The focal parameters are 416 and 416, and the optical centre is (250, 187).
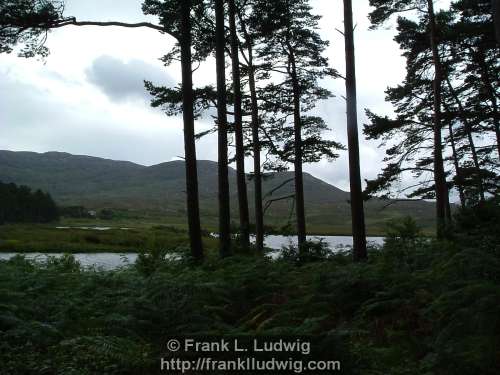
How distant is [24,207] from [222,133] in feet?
313

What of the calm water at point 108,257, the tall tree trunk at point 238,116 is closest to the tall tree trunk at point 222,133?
the tall tree trunk at point 238,116

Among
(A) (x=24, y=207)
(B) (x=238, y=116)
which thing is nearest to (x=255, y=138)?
(B) (x=238, y=116)

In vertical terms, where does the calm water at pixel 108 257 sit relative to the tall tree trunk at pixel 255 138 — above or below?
below

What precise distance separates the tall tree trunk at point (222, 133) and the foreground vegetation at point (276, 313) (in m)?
3.34

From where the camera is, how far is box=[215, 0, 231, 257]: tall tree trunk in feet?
44.0

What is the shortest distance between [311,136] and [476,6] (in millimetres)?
9141

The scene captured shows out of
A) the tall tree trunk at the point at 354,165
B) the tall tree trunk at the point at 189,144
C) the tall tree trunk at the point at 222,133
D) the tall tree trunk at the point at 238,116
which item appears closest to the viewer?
the tall tree trunk at the point at 354,165

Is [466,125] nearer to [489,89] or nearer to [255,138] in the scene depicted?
[489,89]

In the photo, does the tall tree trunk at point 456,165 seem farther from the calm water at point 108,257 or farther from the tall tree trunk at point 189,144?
the tall tree trunk at point 189,144

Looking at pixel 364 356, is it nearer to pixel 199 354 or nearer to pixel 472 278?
pixel 199 354

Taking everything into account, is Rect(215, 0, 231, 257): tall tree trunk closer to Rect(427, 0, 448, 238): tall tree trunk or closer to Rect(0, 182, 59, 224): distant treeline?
Rect(427, 0, 448, 238): tall tree trunk

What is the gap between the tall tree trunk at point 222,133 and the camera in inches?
528

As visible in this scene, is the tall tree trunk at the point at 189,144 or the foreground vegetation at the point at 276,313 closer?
the foreground vegetation at the point at 276,313

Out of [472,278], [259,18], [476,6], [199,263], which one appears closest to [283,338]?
[472,278]
